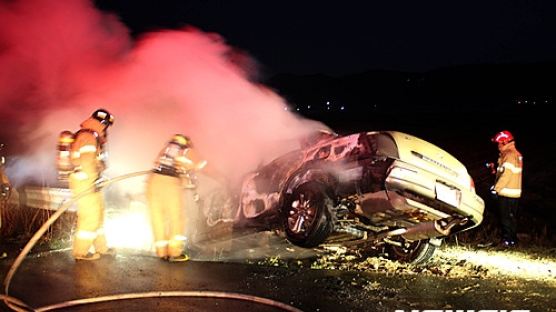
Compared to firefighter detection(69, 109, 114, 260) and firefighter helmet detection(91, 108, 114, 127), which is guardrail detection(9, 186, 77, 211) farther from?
firefighter helmet detection(91, 108, 114, 127)

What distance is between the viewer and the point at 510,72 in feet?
359

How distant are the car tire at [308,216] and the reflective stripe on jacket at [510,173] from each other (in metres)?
4.92

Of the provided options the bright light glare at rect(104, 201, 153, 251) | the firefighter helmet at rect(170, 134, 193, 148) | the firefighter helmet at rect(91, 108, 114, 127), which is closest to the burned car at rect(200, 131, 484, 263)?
the firefighter helmet at rect(170, 134, 193, 148)

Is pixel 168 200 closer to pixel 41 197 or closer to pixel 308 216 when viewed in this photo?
pixel 308 216

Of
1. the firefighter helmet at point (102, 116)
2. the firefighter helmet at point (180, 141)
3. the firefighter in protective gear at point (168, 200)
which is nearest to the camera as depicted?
the firefighter in protective gear at point (168, 200)

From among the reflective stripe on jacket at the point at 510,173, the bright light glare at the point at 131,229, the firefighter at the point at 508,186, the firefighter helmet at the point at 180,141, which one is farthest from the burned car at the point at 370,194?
the reflective stripe on jacket at the point at 510,173

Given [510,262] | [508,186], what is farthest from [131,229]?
[508,186]

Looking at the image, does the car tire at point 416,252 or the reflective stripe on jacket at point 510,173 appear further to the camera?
the reflective stripe on jacket at point 510,173

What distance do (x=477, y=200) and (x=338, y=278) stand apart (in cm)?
203

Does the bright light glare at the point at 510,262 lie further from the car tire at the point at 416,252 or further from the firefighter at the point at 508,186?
the car tire at the point at 416,252

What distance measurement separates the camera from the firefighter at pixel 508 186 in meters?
10.4

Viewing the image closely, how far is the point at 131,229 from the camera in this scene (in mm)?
9133

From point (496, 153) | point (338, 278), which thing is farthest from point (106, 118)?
point (496, 153)

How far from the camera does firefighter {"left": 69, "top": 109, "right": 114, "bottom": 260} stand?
7.80m
